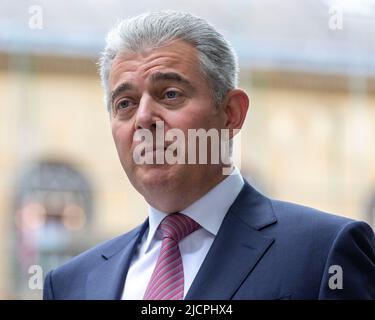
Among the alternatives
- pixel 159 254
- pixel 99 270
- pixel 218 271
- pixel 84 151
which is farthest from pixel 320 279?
pixel 84 151

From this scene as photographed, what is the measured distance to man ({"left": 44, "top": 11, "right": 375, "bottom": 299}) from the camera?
4.08 feet

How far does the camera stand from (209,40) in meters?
1.39

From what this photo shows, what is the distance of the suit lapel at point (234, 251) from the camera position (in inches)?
48.8

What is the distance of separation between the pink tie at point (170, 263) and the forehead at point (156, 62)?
0.75ft

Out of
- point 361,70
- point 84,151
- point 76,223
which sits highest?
point 361,70

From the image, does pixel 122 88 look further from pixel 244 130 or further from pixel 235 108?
pixel 244 130

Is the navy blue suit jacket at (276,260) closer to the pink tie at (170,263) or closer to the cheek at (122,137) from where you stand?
the pink tie at (170,263)

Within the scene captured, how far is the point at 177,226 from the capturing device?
1.36 metres

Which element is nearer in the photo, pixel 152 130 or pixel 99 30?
pixel 152 130

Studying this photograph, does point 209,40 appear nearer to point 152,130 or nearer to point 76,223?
point 152,130

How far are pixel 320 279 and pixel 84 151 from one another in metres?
7.70
